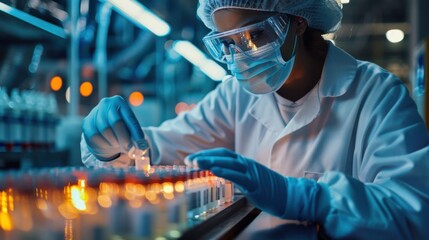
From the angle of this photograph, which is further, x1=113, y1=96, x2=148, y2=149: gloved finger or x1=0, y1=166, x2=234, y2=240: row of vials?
x1=113, y1=96, x2=148, y2=149: gloved finger

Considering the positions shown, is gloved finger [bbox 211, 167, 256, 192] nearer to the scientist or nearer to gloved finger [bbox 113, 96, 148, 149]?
the scientist

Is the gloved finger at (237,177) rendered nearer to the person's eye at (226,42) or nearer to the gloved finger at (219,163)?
the gloved finger at (219,163)

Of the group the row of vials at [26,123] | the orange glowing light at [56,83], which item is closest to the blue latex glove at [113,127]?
the row of vials at [26,123]

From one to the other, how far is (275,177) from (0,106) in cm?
216

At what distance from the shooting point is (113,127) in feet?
5.53

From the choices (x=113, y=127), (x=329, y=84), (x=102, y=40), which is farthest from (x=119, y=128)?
(x=102, y=40)

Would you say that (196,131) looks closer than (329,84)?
No

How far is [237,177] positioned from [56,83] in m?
6.33

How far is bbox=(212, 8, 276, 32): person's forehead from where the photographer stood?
1.71 metres

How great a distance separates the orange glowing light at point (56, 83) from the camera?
6.91 meters

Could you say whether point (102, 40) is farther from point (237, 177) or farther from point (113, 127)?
point (237, 177)

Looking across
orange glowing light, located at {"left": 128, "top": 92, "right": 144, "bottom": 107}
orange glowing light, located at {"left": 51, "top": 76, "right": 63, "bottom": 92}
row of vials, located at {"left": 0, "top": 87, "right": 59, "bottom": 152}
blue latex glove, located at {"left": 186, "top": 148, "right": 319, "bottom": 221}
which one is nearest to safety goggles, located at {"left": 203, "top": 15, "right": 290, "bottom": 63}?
blue latex glove, located at {"left": 186, "top": 148, "right": 319, "bottom": 221}

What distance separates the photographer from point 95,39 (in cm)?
636

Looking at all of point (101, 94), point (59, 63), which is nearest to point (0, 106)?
point (101, 94)
